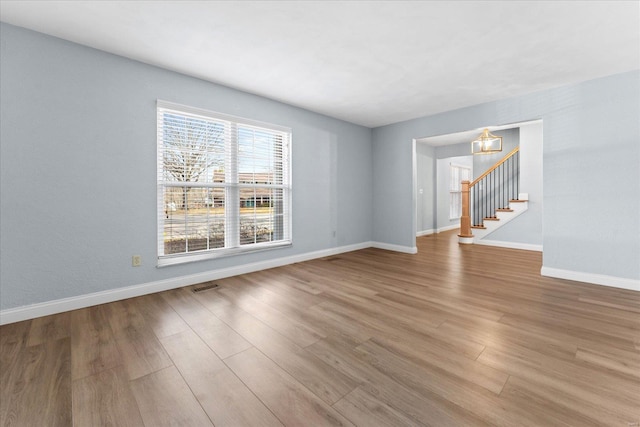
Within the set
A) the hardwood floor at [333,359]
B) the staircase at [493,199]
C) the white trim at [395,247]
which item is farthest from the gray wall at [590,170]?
the staircase at [493,199]

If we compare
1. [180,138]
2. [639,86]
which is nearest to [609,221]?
[639,86]

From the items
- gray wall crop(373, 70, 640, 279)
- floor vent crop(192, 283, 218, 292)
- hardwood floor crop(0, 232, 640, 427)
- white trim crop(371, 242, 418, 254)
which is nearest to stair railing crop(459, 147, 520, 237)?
white trim crop(371, 242, 418, 254)

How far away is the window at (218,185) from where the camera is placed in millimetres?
3178

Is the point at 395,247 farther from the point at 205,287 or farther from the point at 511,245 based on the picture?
the point at 205,287

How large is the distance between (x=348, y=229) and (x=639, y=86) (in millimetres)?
4256

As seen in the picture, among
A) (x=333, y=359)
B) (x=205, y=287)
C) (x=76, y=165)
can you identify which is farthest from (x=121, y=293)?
(x=333, y=359)

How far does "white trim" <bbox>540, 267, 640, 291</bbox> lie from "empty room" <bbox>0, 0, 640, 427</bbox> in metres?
0.02

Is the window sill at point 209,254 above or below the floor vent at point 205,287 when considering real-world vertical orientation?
above

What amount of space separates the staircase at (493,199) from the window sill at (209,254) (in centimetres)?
485

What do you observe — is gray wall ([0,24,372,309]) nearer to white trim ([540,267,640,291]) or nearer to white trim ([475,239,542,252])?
white trim ([540,267,640,291])

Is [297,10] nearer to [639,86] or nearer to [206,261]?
[206,261]

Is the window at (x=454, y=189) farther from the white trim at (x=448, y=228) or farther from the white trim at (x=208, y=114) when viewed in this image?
the white trim at (x=208, y=114)

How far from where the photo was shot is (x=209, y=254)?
3.46 metres

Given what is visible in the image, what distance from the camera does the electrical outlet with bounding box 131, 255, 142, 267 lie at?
9.48 ft
